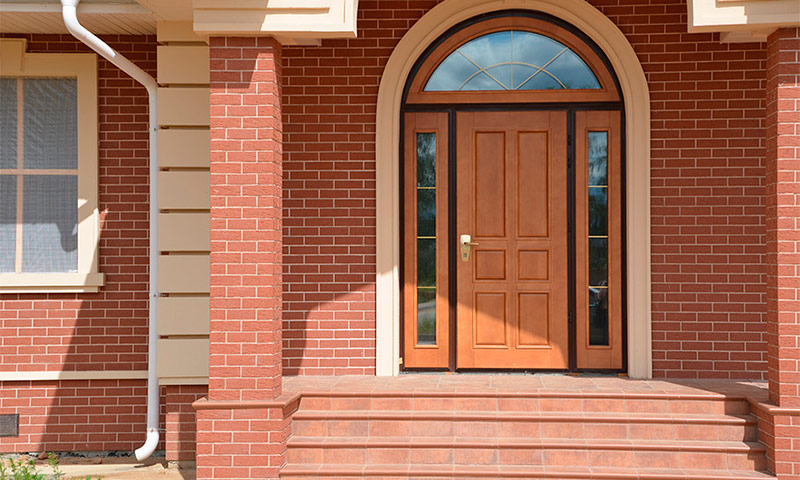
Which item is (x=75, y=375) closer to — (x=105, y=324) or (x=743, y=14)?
(x=105, y=324)

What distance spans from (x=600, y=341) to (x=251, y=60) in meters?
3.53

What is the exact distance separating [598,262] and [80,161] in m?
4.29

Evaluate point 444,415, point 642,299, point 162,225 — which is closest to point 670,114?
point 642,299

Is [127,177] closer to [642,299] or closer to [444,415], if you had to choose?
[444,415]

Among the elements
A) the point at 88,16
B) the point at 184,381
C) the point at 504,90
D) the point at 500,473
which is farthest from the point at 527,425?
the point at 88,16

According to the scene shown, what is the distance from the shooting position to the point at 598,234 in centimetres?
629

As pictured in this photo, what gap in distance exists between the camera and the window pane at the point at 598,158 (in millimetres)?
6289

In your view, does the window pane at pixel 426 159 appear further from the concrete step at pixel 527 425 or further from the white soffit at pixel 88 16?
the white soffit at pixel 88 16

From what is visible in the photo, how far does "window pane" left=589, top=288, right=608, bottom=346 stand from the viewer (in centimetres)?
629

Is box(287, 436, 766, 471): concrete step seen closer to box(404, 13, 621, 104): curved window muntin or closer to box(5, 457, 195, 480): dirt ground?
box(5, 457, 195, 480): dirt ground

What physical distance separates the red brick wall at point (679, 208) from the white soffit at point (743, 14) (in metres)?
1.15

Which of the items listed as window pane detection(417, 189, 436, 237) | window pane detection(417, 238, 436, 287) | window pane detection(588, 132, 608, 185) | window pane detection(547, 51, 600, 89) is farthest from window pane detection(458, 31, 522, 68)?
window pane detection(417, 238, 436, 287)

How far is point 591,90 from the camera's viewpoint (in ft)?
20.5

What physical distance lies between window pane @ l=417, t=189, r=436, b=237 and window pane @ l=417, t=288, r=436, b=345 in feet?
1.59
